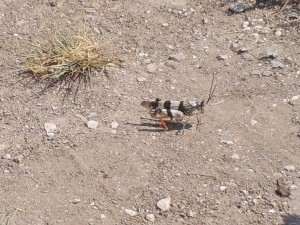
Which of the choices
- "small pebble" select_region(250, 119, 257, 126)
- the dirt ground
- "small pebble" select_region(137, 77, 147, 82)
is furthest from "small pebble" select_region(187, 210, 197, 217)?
"small pebble" select_region(137, 77, 147, 82)

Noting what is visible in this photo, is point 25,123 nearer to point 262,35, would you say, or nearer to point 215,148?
point 215,148

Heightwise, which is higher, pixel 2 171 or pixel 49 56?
pixel 49 56

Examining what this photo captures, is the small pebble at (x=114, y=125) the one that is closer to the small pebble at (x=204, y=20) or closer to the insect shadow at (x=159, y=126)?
the insect shadow at (x=159, y=126)

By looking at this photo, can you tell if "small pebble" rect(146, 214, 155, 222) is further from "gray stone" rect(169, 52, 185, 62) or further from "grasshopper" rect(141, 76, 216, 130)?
"gray stone" rect(169, 52, 185, 62)

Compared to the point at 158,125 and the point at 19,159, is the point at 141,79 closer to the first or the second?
the point at 158,125

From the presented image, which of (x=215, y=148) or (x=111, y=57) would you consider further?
(x=111, y=57)

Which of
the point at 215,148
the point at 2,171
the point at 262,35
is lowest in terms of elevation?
the point at 2,171

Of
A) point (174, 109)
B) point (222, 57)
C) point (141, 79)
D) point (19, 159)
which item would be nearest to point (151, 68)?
point (141, 79)

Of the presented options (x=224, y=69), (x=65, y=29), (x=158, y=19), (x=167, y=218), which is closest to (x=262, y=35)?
(x=224, y=69)
